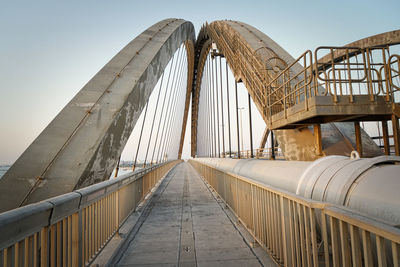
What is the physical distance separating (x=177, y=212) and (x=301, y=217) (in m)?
4.41

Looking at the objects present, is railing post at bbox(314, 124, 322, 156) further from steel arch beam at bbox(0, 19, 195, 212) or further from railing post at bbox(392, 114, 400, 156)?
steel arch beam at bbox(0, 19, 195, 212)

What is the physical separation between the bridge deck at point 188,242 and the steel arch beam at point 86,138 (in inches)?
62.1

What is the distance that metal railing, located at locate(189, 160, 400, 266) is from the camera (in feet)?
4.60

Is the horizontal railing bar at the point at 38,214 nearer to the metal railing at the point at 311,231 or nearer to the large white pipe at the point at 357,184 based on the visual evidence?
the metal railing at the point at 311,231

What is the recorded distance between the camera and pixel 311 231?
6.64 feet

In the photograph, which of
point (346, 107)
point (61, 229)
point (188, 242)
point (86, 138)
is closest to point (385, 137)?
point (346, 107)

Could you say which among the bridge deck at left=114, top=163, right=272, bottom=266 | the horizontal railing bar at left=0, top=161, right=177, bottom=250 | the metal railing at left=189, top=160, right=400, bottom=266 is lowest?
the bridge deck at left=114, top=163, right=272, bottom=266

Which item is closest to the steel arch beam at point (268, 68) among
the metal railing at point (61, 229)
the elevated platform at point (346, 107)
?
the elevated platform at point (346, 107)

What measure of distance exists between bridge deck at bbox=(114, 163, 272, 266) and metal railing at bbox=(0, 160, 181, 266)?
2.01ft

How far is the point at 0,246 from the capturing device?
128 cm

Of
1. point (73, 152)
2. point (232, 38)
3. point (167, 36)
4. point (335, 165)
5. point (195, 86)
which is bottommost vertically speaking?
point (335, 165)

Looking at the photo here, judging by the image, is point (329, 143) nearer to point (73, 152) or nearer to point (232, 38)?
point (73, 152)

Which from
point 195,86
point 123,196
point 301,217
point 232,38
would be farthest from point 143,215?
point 195,86

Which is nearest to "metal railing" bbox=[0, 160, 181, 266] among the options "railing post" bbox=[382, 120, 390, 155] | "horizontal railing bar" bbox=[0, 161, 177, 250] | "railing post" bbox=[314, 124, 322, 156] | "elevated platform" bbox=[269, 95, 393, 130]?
"horizontal railing bar" bbox=[0, 161, 177, 250]
